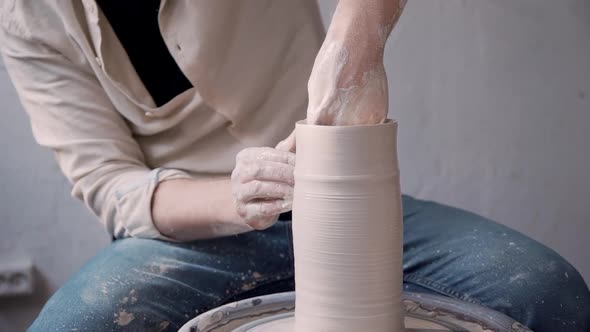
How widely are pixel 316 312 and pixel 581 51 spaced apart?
1618mm

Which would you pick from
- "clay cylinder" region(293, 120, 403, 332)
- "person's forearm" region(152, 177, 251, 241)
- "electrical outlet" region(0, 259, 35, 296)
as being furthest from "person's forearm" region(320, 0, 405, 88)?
"electrical outlet" region(0, 259, 35, 296)

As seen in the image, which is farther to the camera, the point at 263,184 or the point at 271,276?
the point at 271,276

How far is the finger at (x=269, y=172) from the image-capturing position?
1.08 metres

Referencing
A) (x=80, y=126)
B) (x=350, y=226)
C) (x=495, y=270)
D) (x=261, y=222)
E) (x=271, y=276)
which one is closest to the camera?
(x=350, y=226)

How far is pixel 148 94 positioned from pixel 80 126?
0.49 ft

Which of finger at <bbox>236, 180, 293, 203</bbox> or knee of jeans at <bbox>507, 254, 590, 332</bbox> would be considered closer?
finger at <bbox>236, 180, 293, 203</bbox>

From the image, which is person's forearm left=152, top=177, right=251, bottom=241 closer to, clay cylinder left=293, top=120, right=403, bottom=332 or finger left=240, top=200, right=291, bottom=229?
finger left=240, top=200, right=291, bottom=229

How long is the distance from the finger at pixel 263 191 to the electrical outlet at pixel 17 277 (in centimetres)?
137

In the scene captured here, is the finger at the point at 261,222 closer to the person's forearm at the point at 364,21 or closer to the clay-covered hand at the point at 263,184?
the clay-covered hand at the point at 263,184

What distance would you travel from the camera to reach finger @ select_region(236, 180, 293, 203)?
3.58 ft

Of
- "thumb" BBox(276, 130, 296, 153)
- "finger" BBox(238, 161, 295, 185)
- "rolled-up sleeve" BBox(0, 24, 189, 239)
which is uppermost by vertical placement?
"thumb" BBox(276, 130, 296, 153)

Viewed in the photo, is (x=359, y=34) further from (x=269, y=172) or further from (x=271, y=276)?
(x=271, y=276)

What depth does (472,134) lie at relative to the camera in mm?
2311

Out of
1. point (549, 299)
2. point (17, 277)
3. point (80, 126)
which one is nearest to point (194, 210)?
point (80, 126)
